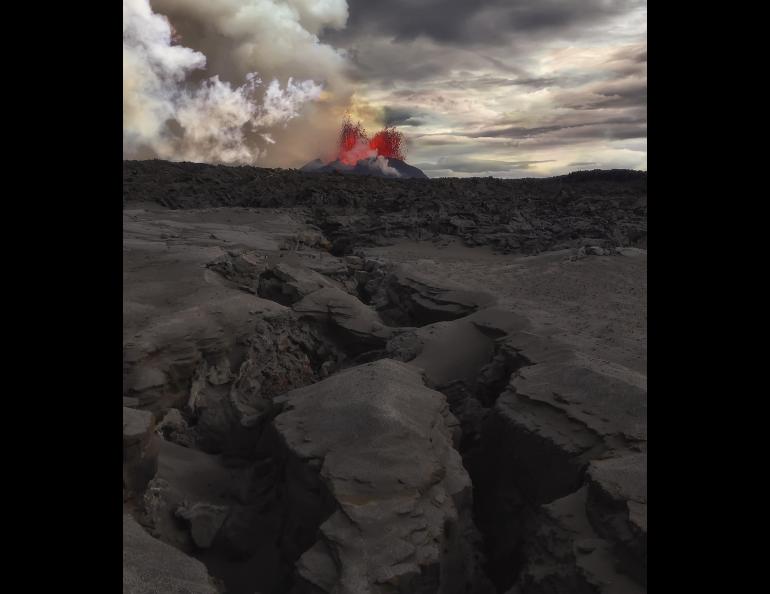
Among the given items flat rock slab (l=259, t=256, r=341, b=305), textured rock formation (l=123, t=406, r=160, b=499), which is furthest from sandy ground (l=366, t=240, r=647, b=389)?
textured rock formation (l=123, t=406, r=160, b=499)

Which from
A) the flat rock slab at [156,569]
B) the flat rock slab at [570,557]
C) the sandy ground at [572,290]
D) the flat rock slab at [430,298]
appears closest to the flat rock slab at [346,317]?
the flat rock slab at [430,298]

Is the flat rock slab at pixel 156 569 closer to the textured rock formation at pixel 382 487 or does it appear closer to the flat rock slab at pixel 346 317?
the textured rock formation at pixel 382 487

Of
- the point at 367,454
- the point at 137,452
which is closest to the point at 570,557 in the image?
the point at 367,454

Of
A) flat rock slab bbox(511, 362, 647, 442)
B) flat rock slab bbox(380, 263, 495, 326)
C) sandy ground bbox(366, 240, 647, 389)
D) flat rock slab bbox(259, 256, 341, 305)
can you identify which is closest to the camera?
flat rock slab bbox(511, 362, 647, 442)

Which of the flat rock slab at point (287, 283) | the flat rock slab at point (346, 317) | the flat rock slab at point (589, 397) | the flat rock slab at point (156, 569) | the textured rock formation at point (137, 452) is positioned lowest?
the flat rock slab at point (156, 569)

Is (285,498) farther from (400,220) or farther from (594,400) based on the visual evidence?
(400,220)

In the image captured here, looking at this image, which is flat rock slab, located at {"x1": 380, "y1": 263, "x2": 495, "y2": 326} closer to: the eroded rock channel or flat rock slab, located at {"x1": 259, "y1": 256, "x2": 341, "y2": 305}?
the eroded rock channel

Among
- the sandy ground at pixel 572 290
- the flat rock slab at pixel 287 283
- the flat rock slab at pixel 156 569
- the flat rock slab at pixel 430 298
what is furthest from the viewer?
the flat rock slab at pixel 287 283
